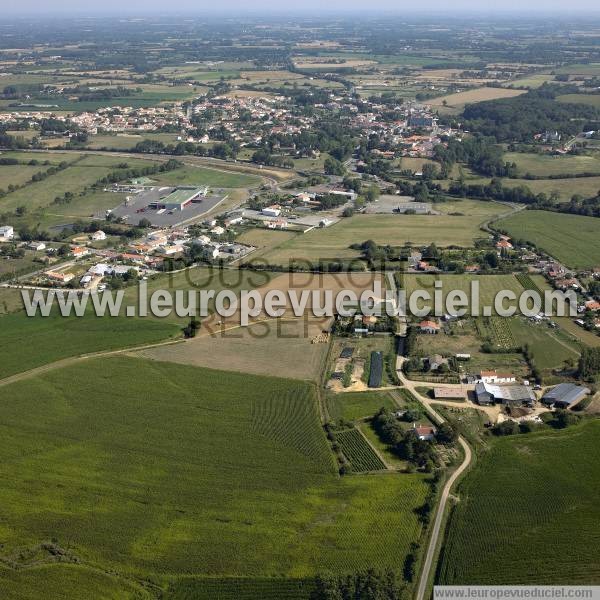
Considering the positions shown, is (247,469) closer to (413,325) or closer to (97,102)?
(413,325)

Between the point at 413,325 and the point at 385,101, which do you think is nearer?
the point at 413,325

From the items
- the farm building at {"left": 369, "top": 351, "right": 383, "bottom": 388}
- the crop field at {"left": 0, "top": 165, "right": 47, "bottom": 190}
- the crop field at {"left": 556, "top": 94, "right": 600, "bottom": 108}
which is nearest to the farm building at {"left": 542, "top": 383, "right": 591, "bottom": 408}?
the farm building at {"left": 369, "top": 351, "right": 383, "bottom": 388}

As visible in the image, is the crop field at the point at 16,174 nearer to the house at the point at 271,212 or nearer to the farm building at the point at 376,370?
the house at the point at 271,212

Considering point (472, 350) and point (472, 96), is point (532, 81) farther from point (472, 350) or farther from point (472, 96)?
point (472, 350)

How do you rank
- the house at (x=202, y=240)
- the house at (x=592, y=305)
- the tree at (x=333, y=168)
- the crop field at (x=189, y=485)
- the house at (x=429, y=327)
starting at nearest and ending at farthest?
the crop field at (x=189, y=485) < the house at (x=429, y=327) < the house at (x=592, y=305) < the house at (x=202, y=240) < the tree at (x=333, y=168)

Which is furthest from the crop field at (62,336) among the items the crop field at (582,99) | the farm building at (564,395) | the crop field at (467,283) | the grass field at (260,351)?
the crop field at (582,99)

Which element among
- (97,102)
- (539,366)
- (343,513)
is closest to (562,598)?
(343,513)
